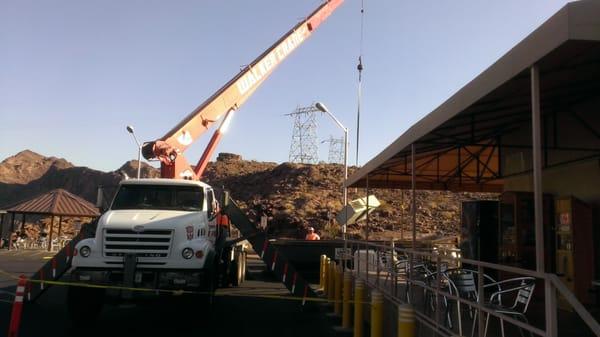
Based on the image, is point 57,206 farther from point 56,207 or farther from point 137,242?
point 137,242

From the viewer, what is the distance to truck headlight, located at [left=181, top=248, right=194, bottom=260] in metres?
9.63

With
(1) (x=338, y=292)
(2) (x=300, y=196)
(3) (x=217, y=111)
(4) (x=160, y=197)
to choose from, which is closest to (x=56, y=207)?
(3) (x=217, y=111)

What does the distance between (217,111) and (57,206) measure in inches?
672

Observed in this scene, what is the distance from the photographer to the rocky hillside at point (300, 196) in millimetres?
45344

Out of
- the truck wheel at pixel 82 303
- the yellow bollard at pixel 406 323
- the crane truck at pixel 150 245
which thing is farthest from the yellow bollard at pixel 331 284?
the yellow bollard at pixel 406 323

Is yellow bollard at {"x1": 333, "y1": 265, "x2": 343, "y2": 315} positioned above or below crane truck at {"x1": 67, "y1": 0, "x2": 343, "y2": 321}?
below

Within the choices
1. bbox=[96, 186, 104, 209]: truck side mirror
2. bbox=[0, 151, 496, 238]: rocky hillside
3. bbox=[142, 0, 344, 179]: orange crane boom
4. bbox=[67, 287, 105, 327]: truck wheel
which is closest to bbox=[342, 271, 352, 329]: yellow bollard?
bbox=[67, 287, 105, 327]: truck wheel

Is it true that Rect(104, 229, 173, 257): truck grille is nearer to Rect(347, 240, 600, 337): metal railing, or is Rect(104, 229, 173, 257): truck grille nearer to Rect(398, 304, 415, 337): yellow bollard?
Rect(347, 240, 600, 337): metal railing

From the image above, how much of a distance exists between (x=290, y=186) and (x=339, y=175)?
7.80 m

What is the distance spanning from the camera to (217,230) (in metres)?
12.0

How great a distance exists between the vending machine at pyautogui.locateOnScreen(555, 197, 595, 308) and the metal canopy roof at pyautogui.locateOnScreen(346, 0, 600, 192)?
39.8 inches

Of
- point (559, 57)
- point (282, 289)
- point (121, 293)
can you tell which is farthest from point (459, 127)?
point (282, 289)

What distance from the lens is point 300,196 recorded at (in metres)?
54.9

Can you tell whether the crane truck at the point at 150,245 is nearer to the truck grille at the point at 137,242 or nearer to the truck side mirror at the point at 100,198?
the truck grille at the point at 137,242
